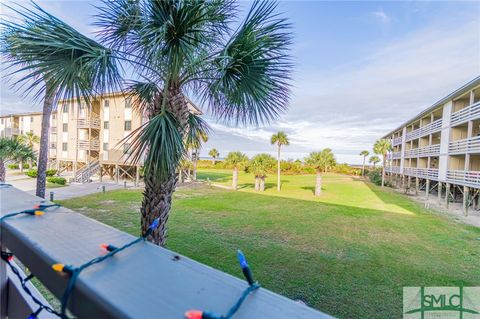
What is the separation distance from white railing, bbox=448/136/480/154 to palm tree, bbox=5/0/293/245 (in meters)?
16.7

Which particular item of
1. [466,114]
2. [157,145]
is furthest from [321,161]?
[157,145]

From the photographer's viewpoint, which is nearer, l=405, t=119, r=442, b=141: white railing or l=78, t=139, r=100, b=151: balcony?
l=405, t=119, r=442, b=141: white railing

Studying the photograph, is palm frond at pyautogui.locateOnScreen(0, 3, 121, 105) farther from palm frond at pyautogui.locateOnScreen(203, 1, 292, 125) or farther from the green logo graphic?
the green logo graphic

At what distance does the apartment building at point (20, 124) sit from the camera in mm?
31922

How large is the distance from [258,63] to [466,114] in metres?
18.7

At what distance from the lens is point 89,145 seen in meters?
22.4

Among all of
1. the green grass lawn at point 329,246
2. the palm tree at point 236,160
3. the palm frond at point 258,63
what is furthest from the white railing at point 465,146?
the palm frond at point 258,63

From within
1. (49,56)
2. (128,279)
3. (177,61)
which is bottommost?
(128,279)

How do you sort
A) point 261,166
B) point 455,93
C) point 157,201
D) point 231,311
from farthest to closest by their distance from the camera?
1. point 261,166
2. point 455,93
3. point 157,201
4. point 231,311

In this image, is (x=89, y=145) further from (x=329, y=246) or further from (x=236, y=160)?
(x=329, y=246)

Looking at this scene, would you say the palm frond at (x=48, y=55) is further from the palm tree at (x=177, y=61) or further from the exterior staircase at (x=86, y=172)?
the exterior staircase at (x=86, y=172)

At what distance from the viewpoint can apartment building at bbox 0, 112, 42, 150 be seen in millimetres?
31922

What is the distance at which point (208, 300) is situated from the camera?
485 millimetres

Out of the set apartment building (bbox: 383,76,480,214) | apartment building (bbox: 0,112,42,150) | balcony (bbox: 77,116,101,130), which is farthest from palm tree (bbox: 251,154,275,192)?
apartment building (bbox: 0,112,42,150)
